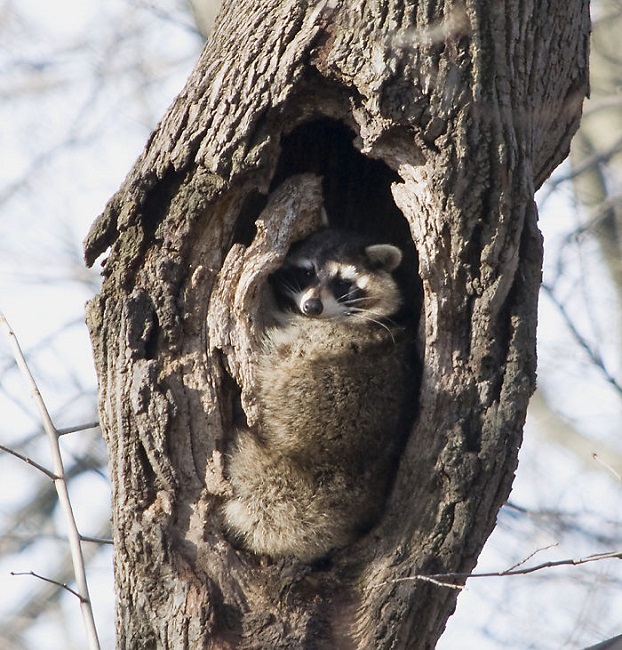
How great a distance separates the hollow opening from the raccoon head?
16 centimetres

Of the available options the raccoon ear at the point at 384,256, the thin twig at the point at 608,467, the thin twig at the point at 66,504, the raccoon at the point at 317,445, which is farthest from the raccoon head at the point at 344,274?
the thin twig at the point at 66,504

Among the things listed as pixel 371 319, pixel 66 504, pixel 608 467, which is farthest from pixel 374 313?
pixel 66 504

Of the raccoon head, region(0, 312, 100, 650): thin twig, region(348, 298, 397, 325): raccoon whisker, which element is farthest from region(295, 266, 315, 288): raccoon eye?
region(0, 312, 100, 650): thin twig

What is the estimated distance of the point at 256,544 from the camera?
12.2 feet

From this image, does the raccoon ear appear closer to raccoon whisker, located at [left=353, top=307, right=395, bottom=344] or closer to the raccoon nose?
raccoon whisker, located at [left=353, top=307, right=395, bottom=344]

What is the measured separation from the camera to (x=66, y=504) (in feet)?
10.5

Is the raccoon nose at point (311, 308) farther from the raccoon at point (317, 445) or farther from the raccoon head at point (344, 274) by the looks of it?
the raccoon at point (317, 445)

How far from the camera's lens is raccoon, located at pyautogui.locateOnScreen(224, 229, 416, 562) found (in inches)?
147

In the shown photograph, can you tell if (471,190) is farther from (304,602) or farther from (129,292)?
(304,602)

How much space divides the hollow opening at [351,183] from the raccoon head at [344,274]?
156 mm

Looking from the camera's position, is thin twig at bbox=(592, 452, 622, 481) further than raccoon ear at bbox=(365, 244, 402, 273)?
No

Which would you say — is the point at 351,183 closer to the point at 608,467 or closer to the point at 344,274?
the point at 344,274

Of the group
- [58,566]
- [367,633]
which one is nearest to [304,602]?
[367,633]

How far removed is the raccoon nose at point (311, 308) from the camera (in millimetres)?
4465
